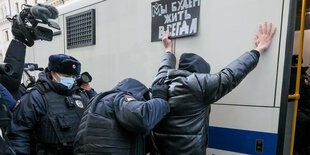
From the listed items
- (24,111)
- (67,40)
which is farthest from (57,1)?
(24,111)

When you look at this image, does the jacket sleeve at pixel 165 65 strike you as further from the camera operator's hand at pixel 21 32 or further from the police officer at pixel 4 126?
the camera operator's hand at pixel 21 32

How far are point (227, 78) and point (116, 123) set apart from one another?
2.69ft

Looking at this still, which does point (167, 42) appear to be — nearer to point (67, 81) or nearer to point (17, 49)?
point (67, 81)

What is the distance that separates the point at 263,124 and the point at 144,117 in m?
0.92

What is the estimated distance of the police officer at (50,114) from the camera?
1703 mm

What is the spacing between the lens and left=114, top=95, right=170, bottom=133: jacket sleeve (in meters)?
1.22

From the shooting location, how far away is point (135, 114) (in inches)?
47.9

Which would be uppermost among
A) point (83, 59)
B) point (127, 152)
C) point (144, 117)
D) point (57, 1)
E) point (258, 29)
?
point (57, 1)

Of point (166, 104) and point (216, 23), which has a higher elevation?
point (216, 23)

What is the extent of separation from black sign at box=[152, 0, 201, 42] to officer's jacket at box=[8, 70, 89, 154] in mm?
1080

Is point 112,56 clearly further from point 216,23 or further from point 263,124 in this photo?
point 263,124

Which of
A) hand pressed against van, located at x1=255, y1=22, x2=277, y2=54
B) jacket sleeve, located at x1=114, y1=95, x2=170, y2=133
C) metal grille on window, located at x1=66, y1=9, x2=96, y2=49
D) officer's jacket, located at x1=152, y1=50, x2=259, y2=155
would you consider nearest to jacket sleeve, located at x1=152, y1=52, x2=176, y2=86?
officer's jacket, located at x1=152, y1=50, x2=259, y2=155

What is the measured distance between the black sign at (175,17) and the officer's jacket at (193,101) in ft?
1.58

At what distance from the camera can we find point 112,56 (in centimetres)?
247
